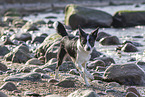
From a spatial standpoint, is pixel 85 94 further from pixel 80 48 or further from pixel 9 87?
pixel 9 87

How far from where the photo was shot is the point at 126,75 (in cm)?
604

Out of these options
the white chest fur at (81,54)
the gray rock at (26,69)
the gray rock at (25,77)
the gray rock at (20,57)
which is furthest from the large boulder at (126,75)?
the gray rock at (20,57)

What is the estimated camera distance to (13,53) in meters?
8.68

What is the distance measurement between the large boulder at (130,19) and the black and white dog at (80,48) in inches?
499

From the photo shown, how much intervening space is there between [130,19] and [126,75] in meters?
13.1

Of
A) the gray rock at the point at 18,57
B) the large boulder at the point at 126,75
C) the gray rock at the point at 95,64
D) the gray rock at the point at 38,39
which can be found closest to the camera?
the large boulder at the point at 126,75

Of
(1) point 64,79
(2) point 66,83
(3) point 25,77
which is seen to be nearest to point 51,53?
(3) point 25,77

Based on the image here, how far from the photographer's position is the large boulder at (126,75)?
237 inches

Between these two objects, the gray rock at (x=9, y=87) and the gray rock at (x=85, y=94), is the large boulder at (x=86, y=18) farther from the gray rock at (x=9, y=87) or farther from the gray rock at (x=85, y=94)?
the gray rock at (x=85, y=94)

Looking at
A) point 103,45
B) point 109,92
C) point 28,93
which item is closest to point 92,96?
point 109,92

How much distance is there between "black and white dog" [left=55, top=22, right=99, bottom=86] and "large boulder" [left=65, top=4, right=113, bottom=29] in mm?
11290

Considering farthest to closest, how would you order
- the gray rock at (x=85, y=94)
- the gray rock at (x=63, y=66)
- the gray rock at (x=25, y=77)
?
1. the gray rock at (x=63, y=66)
2. the gray rock at (x=25, y=77)
3. the gray rock at (x=85, y=94)

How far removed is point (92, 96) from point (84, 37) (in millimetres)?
1260

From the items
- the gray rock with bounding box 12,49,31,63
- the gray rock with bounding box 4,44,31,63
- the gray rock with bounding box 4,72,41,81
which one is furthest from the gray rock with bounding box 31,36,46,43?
the gray rock with bounding box 4,72,41,81
